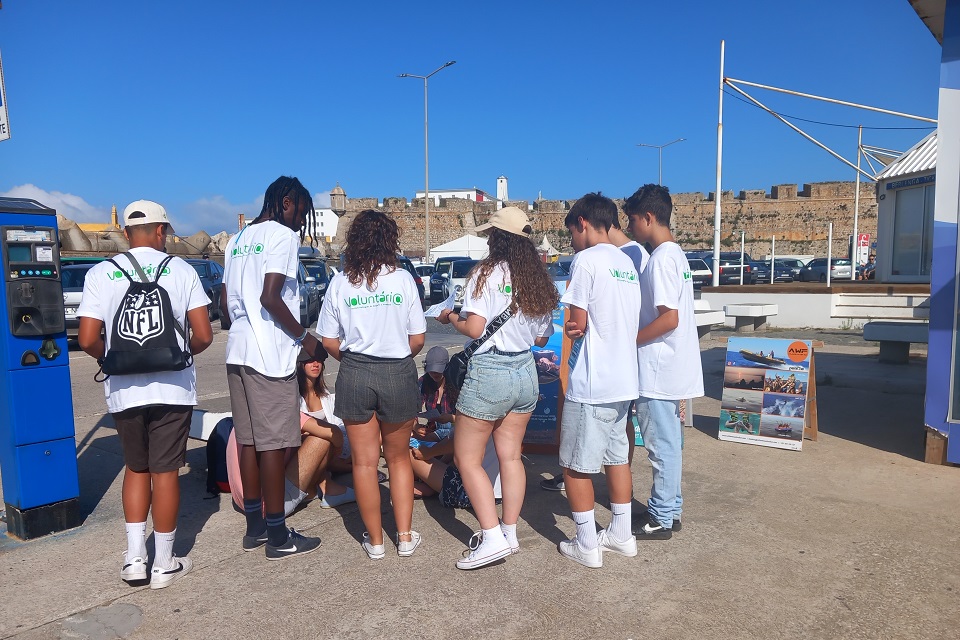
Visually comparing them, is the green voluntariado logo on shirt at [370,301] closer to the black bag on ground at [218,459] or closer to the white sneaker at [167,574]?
the white sneaker at [167,574]

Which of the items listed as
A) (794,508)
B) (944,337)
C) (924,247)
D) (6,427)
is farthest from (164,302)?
(924,247)

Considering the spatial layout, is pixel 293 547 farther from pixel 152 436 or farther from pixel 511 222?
pixel 511 222

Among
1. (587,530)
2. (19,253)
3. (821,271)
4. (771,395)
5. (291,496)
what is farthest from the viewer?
(821,271)

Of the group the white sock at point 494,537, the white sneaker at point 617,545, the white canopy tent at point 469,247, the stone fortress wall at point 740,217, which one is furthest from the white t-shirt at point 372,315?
the stone fortress wall at point 740,217

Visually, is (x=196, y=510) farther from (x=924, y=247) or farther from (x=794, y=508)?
(x=924, y=247)

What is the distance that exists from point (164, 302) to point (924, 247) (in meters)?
16.2

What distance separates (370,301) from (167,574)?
5.46 feet

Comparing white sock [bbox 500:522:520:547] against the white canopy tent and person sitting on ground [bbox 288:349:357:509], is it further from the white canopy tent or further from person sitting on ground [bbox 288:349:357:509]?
the white canopy tent

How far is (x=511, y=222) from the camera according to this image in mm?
3570

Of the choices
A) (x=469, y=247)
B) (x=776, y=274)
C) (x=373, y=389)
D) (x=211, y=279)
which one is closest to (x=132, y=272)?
(x=373, y=389)

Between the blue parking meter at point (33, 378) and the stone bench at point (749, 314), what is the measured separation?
39.7 feet

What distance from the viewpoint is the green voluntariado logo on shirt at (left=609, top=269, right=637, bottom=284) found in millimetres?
3445

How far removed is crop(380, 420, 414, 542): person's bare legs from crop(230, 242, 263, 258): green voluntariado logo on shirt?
1107 millimetres

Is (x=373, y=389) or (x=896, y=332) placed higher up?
(x=373, y=389)
